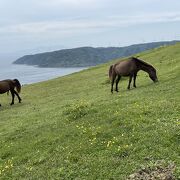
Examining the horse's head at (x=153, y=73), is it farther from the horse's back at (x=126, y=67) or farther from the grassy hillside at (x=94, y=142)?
the grassy hillside at (x=94, y=142)

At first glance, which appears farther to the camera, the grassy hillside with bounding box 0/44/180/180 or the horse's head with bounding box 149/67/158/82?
the horse's head with bounding box 149/67/158/82

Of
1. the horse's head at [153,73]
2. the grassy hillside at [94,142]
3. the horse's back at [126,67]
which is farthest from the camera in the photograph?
the horse's head at [153,73]

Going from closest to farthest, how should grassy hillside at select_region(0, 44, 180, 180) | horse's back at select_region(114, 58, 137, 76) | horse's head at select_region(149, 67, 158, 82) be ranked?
grassy hillside at select_region(0, 44, 180, 180) → horse's back at select_region(114, 58, 137, 76) → horse's head at select_region(149, 67, 158, 82)

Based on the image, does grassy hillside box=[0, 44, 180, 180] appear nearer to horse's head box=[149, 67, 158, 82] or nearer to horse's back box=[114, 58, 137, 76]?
horse's back box=[114, 58, 137, 76]

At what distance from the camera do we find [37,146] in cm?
1545

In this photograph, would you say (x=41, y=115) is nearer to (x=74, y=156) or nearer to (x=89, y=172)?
(x=74, y=156)

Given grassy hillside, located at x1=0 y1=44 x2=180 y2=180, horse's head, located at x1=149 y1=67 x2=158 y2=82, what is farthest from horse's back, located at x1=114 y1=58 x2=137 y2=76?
grassy hillside, located at x1=0 y1=44 x2=180 y2=180

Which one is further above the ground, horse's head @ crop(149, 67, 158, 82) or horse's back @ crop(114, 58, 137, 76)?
horse's back @ crop(114, 58, 137, 76)

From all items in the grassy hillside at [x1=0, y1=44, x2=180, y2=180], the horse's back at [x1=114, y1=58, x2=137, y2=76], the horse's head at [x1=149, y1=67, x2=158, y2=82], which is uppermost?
the horse's back at [x1=114, y1=58, x2=137, y2=76]

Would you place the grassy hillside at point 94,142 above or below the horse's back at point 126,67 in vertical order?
below

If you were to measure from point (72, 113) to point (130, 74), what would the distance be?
9.90 metres

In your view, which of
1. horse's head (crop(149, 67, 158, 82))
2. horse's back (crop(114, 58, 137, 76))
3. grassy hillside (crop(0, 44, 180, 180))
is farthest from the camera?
horse's head (crop(149, 67, 158, 82))

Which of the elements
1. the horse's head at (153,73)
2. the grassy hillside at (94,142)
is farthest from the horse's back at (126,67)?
the grassy hillside at (94,142)

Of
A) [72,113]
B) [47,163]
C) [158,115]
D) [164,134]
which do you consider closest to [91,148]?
[47,163]
